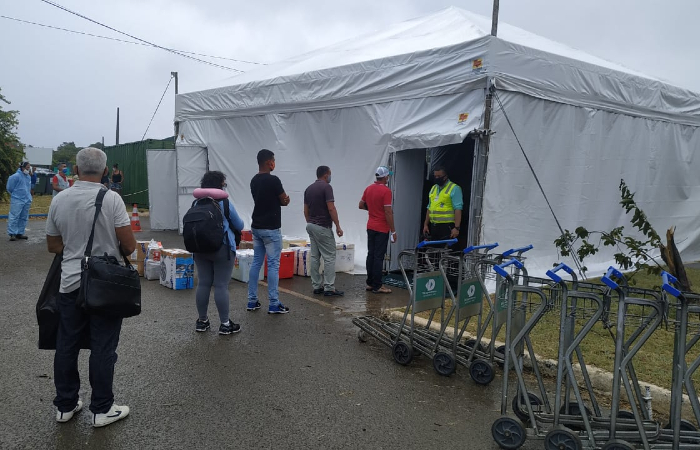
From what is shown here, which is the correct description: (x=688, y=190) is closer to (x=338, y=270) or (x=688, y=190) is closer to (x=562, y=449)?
(x=338, y=270)

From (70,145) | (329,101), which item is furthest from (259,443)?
(70,145)

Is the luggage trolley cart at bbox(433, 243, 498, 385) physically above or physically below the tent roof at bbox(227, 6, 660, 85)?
below

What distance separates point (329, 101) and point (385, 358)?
5.74m

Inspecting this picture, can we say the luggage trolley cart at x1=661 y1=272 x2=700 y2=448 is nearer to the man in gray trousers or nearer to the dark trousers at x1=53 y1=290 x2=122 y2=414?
the dark trousers at x1=53 y1=290 x2=122 y2=414

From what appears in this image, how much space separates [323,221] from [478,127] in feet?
8.14

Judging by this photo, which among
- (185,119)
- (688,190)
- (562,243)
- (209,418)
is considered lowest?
(209,418)

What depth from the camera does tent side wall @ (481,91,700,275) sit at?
7.79 m

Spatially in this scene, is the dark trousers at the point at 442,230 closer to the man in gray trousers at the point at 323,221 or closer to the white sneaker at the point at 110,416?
the man in gray trousers at the point at 323,221

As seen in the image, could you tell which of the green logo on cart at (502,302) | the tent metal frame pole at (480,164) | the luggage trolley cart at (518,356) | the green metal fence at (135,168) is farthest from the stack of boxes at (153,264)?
the green metal fence at (135,168)

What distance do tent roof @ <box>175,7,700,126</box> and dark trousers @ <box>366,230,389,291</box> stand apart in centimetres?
231

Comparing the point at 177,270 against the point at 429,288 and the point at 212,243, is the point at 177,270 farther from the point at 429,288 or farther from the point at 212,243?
the point at 429,288

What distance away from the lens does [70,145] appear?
7812 cm

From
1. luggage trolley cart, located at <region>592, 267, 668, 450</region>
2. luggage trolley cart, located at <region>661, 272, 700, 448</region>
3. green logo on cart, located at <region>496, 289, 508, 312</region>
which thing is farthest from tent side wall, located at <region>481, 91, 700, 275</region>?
luggage trolley cart, located at <region>661, 272, 700, 448</region>

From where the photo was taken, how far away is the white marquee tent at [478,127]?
304 inches
